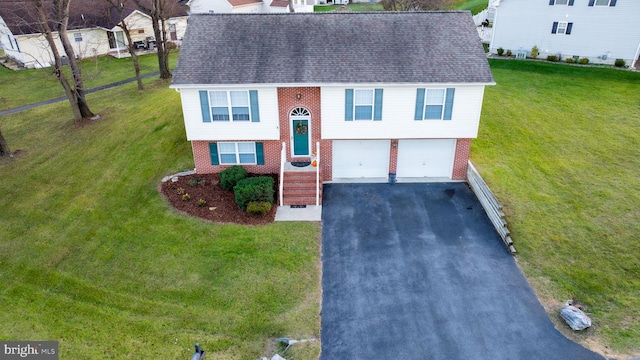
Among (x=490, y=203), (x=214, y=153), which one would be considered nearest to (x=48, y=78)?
(x=214, y=153)

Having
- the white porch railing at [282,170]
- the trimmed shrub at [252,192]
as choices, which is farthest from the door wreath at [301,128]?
the trimmed shrub at [252,192]

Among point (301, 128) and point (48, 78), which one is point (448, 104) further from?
point (48, 78)

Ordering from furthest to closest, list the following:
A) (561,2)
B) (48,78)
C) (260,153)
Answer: (561,2) → (48,78) → (260,153)

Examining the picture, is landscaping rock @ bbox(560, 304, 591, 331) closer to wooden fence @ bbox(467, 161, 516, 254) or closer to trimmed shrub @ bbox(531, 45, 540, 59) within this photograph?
wooden fence @ bbox(467, 161, 516, 254)

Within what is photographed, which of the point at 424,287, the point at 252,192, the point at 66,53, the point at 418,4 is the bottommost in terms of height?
the point at 424,287

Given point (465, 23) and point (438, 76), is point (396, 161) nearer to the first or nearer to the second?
point (438, 76)

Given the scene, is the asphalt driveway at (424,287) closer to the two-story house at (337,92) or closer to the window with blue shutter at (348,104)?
the two-story house at (337,92)
